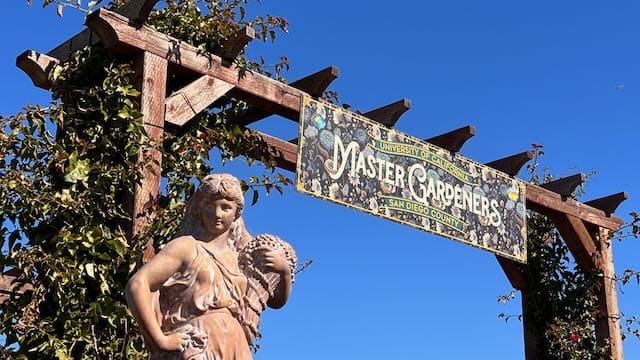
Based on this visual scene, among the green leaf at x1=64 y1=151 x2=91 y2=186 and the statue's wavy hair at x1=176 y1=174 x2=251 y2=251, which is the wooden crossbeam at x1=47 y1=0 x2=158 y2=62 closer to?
the green leaf at x1=64 y1=151 x2=91 y2=186

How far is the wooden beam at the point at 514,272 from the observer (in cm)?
837

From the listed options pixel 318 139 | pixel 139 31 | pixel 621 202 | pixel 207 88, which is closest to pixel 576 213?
pixel 621 202

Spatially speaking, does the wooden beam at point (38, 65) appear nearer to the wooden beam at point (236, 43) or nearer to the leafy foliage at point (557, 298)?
the wooden beam at point (236, 43)

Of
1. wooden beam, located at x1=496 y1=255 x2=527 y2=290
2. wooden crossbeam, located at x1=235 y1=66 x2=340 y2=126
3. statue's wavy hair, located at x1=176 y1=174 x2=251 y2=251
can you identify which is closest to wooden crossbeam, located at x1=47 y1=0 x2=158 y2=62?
wooden crossbeam, located at x1=235 y1=66 x2=340 y2=126

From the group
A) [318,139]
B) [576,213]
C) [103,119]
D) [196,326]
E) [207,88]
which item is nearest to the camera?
[196,326]

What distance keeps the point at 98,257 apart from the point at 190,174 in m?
0.75

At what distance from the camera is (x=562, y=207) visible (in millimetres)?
7844

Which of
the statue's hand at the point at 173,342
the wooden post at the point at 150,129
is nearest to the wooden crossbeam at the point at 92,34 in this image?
the wooden post at the point at 150,129

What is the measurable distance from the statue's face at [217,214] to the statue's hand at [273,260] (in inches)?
6.0

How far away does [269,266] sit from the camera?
10.3 feet

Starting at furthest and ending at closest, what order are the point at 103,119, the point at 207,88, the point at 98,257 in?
1. the point at 207,88
2. the point at 103,119
3. the point at 98,257

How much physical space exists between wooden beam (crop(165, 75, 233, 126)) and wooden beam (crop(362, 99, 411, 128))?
132cm

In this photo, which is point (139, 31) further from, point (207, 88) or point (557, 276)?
point (557, 276)

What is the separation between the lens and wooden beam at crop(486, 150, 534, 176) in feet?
23.4
